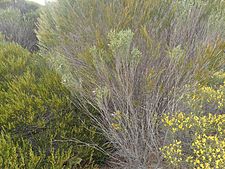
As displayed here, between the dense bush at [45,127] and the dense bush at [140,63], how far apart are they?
237 mm

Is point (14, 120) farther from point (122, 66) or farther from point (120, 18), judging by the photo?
point (120, 18)

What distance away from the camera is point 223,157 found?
2.28 m

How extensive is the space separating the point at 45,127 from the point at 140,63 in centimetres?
149

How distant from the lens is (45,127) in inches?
127

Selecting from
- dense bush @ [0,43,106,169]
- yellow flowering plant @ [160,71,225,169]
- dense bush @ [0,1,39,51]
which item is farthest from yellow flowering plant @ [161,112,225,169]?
dense bush @ [0,1,39,51]

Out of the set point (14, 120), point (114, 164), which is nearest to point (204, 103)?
point (114, 164)

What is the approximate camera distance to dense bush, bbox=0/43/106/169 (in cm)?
290

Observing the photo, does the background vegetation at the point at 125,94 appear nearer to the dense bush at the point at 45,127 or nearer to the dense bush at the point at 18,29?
the dense bush at the point at 45,127

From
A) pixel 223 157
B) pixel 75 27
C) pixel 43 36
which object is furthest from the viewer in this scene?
pixel 43 36

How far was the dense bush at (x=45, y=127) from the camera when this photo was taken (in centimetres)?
290

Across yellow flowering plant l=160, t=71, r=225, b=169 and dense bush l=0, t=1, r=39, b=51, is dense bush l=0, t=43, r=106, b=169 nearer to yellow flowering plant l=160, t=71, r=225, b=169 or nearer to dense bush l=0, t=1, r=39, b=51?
yellow flowering plant l=160, t=71, r=225, b=169

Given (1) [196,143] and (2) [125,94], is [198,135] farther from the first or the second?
(2) [125,94]

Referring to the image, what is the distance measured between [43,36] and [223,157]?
3.84m

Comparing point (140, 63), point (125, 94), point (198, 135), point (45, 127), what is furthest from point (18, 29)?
point (198, 135)
